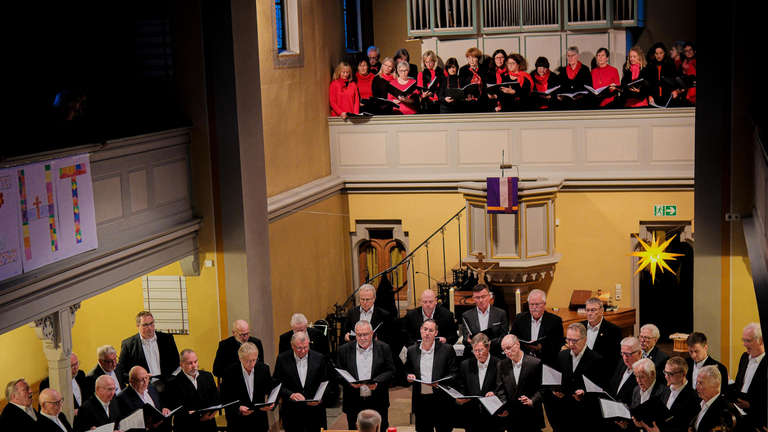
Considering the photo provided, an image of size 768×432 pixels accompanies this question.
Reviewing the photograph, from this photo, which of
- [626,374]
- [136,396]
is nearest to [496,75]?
[626,374]

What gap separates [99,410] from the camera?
27.7 feet

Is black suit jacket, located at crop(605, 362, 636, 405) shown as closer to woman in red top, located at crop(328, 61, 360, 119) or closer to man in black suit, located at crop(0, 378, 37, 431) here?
man in black suit, located at crop(0, 378, 37, 431)

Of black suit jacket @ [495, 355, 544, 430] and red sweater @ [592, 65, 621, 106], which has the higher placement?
red sweater @ [592, 65, 621, 106]

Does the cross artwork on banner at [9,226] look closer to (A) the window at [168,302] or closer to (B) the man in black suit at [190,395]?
(B) the man in black suit at [190,395]

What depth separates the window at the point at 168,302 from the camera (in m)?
11.4

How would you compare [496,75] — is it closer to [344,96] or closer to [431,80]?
[431,80]

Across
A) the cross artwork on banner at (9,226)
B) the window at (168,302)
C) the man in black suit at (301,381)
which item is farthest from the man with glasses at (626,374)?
the cross artwork on banner at (9,226)

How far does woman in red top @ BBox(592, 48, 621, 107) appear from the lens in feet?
46.4

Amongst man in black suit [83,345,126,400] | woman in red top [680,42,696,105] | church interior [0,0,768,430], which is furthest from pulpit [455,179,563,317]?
man in black suit [83,345,126,400]

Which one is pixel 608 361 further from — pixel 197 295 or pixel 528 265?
pixel 197 295

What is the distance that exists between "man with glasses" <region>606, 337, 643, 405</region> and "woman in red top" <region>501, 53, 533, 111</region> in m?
6.19

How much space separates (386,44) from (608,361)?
8652 mm

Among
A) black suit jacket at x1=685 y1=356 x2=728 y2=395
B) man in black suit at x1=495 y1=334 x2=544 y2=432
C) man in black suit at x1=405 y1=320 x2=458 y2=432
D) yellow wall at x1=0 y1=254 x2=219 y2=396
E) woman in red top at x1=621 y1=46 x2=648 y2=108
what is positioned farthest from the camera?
woman in red top at x1=621 y1=46 x2=648 y2=108

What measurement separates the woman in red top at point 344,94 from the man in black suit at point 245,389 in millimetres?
6256
